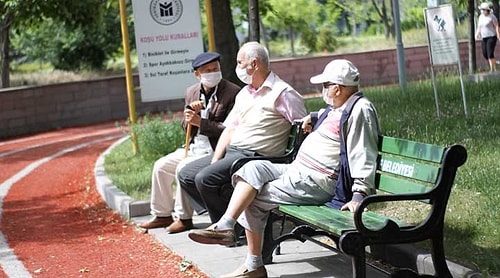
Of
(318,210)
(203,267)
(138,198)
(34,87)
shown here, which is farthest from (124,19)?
(34,87)

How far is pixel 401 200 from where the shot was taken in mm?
5602

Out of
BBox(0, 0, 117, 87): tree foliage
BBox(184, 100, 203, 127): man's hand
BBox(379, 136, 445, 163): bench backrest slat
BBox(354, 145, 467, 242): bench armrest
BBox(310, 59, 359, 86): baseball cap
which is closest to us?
BBox(354, 145, 467, 242): bench armrest

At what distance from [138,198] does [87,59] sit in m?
22.8

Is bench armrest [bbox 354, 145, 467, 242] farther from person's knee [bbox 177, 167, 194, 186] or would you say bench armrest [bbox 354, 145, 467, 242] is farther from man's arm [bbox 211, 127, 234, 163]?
person's knee [bbox 177, 167, 194, 186]

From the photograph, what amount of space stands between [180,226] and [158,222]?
45 cm

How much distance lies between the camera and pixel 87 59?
3259 centimetres

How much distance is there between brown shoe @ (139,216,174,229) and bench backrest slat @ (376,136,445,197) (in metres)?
3.43

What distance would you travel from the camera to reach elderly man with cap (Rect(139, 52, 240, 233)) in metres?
8.48

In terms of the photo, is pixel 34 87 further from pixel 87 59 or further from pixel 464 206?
pixel 464 206

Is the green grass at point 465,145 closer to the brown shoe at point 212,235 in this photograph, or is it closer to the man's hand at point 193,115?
the brown shoe at point 212,235

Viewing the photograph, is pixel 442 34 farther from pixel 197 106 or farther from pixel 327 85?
pixel 327 85

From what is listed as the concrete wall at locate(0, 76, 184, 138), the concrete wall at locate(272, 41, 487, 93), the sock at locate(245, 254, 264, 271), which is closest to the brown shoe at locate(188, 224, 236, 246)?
the sock at locate(245, 254, 264, 271)

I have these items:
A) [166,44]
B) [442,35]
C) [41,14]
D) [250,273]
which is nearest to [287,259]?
[250,273]

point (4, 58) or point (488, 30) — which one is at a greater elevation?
point (4, 58)
